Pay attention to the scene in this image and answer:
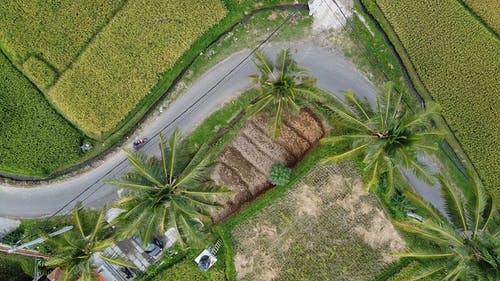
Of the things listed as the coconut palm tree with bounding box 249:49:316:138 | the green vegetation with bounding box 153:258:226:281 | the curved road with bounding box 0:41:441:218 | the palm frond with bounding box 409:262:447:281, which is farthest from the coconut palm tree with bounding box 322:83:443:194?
the green vegetation with bounding box 153:258:226:281

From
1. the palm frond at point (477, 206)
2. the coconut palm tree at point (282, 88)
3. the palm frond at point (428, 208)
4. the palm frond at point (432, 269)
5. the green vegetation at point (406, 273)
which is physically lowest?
the green vegetation at point (406, 273)

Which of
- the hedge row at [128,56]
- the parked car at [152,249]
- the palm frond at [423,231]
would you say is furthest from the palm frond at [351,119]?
the parked car at [152,249]

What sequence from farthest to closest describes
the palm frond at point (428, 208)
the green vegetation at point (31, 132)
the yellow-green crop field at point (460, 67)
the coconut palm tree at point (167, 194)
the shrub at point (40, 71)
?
the green vegetation at point (31, 132)
the shrub at point (40, 71)
the yellow-green crop field at point (460, 67)
the palm frond at point (428, 208)
the coconut palm tree at point (167, 194)

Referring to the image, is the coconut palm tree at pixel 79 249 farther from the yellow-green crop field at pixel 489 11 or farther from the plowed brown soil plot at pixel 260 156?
the yellow-green crop field at pixel 489 11

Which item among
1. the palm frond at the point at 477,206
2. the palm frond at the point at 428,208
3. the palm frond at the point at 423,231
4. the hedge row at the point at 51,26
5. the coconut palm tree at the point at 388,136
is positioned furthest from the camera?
the hedge row at the point at 51,26

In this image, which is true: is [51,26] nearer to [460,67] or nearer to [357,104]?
[357,104]

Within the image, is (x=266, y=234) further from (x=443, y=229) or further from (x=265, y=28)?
(x=265, y=28)

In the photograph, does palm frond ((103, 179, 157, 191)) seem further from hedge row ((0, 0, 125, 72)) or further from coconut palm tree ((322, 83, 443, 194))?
hedge row ((0, 0, 125, 72))
